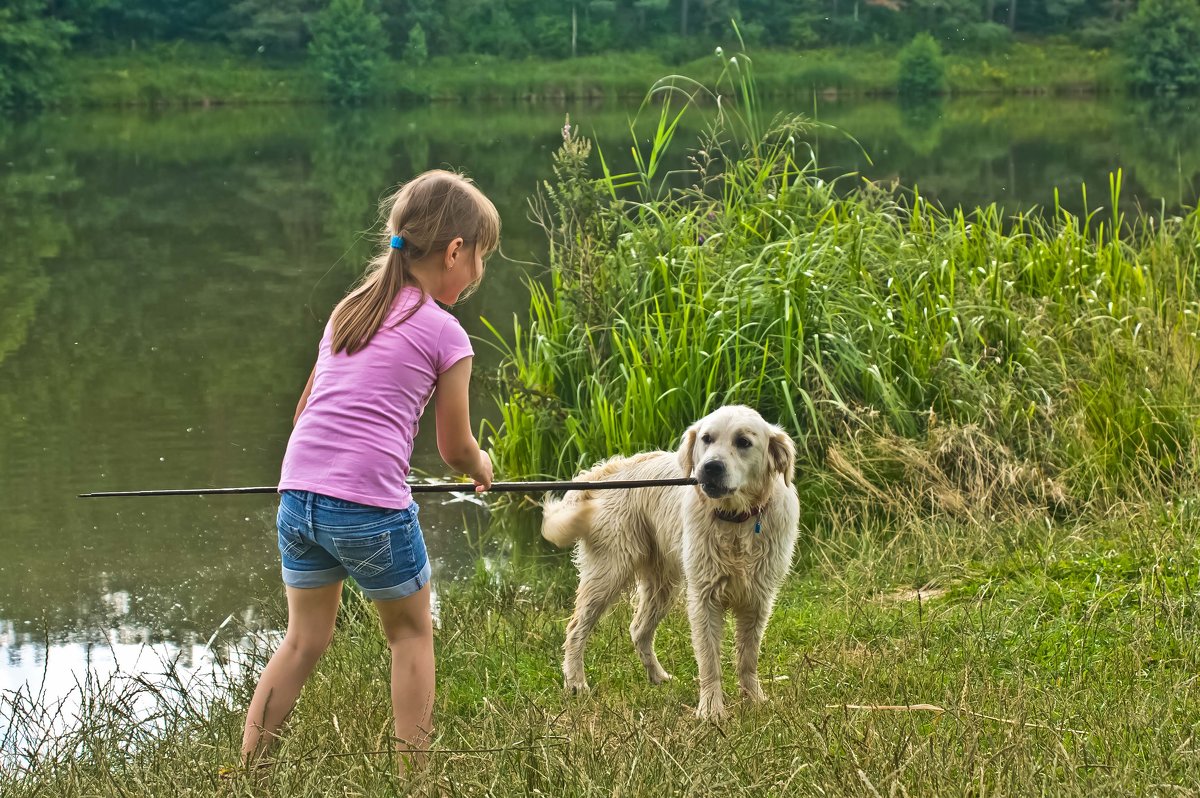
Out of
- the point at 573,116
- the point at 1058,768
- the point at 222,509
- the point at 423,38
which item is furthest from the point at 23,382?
the point at 423,38

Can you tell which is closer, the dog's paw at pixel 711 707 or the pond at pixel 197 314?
the dog's paw at pixel 711 707

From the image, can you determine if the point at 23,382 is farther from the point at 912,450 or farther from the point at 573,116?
the point at 573,116

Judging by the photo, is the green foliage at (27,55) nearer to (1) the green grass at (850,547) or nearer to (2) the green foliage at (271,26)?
(2) the green foliage at (271,26)

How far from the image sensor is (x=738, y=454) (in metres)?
4.28

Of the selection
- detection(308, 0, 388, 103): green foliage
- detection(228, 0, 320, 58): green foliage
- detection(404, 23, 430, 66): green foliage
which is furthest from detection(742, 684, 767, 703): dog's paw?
detection(404, 23, 430, 66): green foliage

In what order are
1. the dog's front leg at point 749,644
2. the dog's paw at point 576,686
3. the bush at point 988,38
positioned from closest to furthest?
1. the dog's front leg at point 749,644
2. the dog's paw at point 576,686
3. the bush at point 988,38

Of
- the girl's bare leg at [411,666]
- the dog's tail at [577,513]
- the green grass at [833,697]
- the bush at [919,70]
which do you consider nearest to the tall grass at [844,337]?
the green grass at [833,697]

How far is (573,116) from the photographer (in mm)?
40906

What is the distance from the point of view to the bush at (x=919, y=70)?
51.5 meters

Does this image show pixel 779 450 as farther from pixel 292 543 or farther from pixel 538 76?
pixel 538 76

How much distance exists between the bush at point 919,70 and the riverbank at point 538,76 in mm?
861

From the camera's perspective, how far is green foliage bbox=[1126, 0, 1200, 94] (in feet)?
166

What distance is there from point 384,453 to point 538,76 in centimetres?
4963

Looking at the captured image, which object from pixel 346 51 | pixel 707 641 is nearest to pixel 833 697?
pixel 707 641
